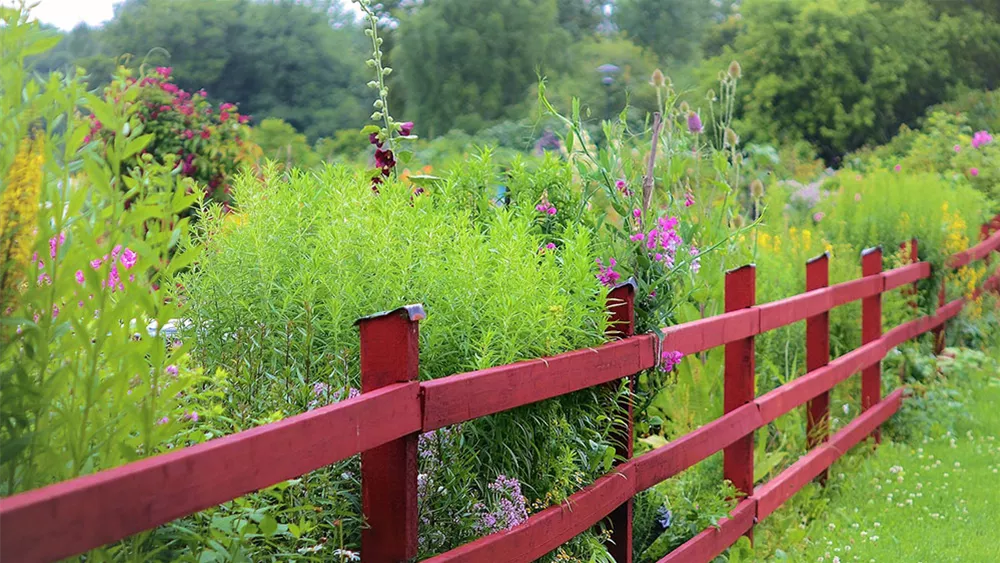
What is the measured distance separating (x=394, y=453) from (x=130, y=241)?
79 cm

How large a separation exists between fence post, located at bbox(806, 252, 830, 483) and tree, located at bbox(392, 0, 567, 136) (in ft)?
155

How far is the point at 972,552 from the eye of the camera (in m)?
4.39

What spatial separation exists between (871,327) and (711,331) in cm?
284

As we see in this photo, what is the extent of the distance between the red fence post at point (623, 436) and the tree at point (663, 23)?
2444 inches

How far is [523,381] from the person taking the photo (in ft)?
8.05

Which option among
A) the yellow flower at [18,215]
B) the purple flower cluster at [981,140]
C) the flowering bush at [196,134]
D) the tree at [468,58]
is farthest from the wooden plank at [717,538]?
the tree at [468,58]

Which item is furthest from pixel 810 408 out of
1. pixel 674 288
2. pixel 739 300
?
pixel 674 288

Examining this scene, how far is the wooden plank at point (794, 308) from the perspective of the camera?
14.3 ft

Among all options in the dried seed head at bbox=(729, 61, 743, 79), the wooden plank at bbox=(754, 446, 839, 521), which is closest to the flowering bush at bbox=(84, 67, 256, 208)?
the dried seed head at bbox=(729, 61, 743, 79)

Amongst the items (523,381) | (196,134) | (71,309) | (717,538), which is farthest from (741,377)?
(196,134)

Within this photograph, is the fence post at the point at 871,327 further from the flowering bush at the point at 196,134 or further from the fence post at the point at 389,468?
the flowering bush at the point at 196,134

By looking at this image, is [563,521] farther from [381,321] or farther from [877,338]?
[877,338]

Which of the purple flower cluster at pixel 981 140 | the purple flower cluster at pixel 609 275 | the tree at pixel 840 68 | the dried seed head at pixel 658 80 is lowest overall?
the purple flower cluster at pixel 609 275

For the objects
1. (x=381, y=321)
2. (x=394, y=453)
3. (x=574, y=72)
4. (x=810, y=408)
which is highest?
(x=574, y=72)
